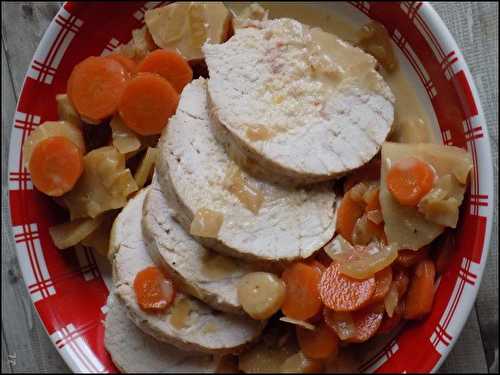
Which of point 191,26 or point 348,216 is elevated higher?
point 191,26

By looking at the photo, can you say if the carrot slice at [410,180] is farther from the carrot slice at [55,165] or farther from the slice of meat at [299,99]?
the carrot slice at [55,165]

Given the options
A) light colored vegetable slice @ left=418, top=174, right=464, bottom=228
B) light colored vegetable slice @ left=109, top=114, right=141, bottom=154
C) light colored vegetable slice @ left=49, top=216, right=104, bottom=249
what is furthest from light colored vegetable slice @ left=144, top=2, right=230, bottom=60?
light colored vegetable slice @ left=418, top=174, right=464, bottom=228

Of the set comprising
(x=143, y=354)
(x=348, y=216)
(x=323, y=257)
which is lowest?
(x=143, y=354)

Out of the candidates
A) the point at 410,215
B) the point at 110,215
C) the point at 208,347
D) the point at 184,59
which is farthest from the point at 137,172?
the point at 410,215

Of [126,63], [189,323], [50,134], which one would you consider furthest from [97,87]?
[189,323]

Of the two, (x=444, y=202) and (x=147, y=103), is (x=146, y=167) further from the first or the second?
(x=444, y=202)

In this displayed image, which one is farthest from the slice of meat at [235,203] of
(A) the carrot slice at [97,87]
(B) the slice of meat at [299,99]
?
(A) the carrot slice at [97,87]
